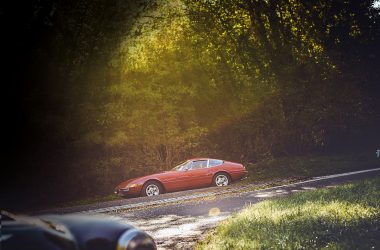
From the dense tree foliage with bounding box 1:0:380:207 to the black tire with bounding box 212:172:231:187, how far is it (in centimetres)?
537

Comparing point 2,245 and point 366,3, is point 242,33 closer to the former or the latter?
point 366,3

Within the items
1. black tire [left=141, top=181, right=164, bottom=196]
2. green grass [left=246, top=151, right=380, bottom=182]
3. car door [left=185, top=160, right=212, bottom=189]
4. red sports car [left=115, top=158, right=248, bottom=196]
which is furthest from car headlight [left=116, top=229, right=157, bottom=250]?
green grass [left=246, top=151, right=380, bottom=182]

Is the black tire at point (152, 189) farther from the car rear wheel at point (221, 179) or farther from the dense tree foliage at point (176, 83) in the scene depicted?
the dense tree foliage at point (176, 83)

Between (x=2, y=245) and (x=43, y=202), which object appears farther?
(x=43, y=202)

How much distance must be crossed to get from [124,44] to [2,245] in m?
20.5

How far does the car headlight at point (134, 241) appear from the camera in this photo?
293 centimetres

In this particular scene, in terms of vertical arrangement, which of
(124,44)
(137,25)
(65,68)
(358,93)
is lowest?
(358,93)

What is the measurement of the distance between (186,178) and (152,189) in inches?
60.8

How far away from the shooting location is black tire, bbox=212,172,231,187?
1858 centimetres

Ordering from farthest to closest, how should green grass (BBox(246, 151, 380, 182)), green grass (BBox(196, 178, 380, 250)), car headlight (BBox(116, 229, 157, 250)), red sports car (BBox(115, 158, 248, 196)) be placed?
green grass (BBox(246, 151, 380, 182))
red sports car (BBox(115, 158, 248, 196))
green grass (BBox(196, 178, 380, 250))
car headlight (BBox(116, 229, 157, 250))

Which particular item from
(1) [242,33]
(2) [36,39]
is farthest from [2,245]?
(1) [242,33]

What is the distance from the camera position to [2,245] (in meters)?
2.35

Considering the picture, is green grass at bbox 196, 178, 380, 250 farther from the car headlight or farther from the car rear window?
the car rear window

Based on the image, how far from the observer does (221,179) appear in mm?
18750
